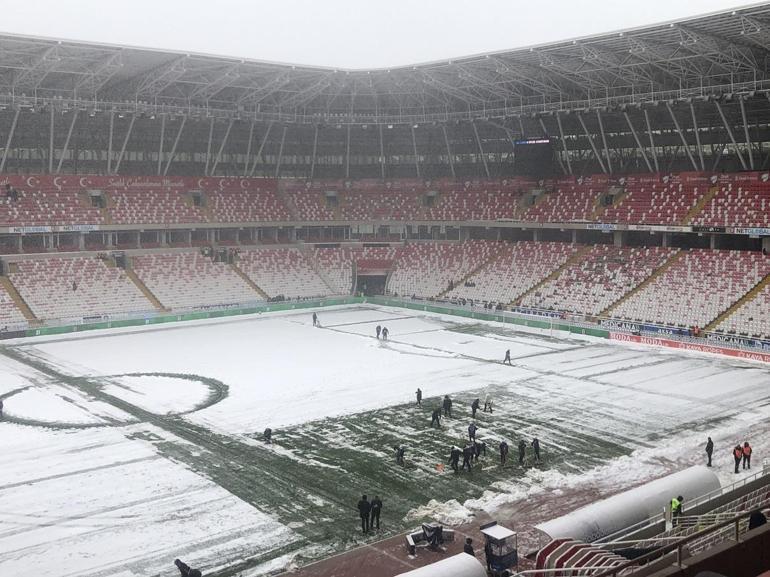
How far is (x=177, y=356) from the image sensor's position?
151 ft

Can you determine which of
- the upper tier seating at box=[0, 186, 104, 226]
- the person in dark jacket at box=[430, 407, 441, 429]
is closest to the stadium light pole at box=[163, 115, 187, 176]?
the upper tier seating at box=[0, 186, 104, 226]

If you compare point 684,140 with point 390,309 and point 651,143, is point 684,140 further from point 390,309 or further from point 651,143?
point 390,309

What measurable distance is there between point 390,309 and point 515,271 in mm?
→ 10593

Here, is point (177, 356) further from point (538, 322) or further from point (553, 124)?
point (553, 124)

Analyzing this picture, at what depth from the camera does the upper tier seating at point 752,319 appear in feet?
153

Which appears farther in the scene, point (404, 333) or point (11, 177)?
point (11, 177)

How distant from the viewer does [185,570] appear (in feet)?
60.0

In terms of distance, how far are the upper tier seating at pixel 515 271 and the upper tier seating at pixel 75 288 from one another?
2546 centimetres

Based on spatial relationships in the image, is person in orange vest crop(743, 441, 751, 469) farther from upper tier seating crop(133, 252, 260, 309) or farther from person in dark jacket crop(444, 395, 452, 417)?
upper tier seating crop(133, 252, 260, 309)

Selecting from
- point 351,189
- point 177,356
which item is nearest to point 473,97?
point 351,189

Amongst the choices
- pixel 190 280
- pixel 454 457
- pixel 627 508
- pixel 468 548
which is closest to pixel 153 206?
pixel 190 280

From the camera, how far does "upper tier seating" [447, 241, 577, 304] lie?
6341 cm

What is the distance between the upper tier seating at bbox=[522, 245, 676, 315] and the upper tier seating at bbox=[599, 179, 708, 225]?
7.68ft

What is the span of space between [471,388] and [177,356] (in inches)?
701
